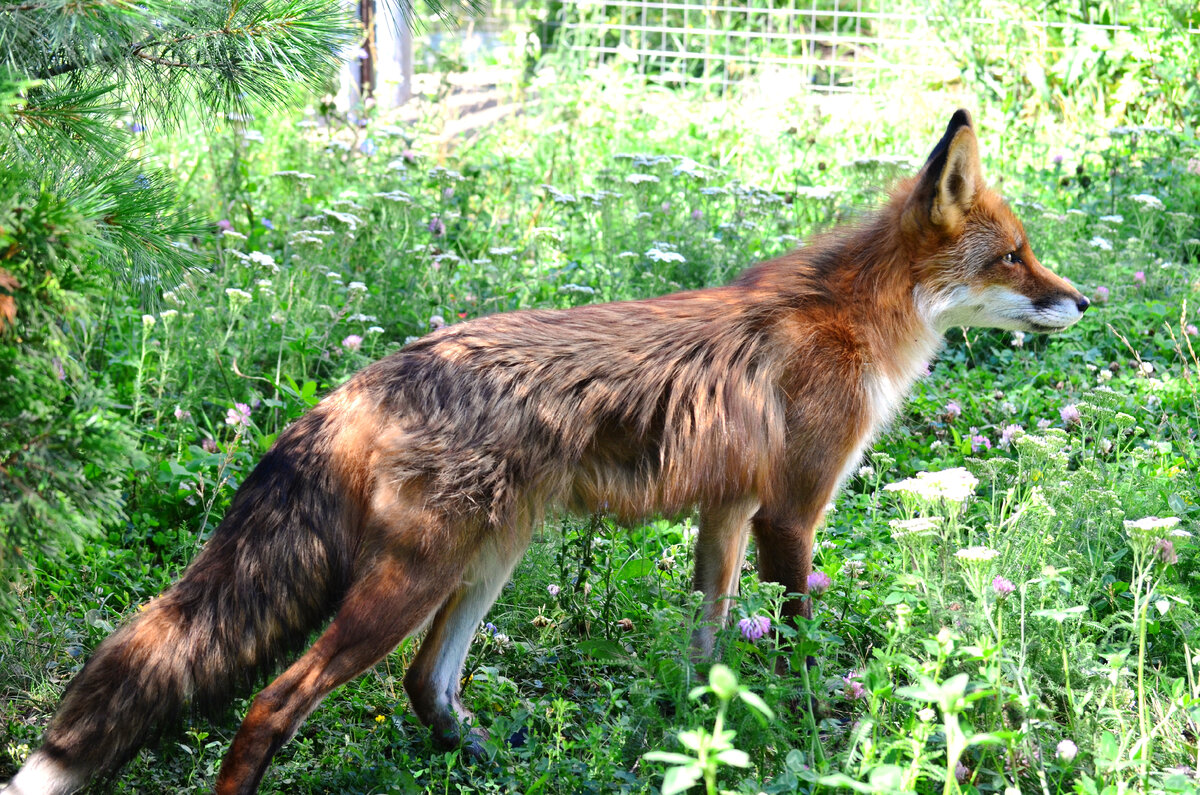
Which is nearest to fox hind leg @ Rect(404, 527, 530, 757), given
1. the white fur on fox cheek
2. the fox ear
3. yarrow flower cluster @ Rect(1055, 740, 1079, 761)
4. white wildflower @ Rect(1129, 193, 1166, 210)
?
→ yarrow flower cluster @ Rect(1055, 740, 1079, 761)

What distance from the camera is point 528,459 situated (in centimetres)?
320

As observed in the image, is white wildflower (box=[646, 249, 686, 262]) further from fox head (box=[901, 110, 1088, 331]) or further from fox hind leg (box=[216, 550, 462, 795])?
fox hind leg (box=[216, 550, 462, 795])

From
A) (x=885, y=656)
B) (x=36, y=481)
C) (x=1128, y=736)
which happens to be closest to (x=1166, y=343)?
(x=1128, y=736)

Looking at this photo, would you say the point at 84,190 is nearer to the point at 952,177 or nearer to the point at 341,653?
the point at 341,653

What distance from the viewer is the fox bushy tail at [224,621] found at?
9.64 ft

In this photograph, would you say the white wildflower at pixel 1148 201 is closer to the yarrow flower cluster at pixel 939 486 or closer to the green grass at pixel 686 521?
the green grass at pixel 686 521

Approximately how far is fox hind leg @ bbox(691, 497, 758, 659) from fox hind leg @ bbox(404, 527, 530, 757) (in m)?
0.67

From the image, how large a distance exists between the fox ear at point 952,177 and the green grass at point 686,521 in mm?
528

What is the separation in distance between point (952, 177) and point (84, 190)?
283cm

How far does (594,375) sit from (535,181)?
5.44m

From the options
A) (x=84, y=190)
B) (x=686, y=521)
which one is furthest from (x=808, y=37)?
(x=84, y=190)

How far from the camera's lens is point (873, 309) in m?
3.84

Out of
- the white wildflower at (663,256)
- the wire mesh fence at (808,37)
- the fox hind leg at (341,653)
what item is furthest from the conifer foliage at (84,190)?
the wire mesh fence at (808,37)

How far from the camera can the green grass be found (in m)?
2.96
